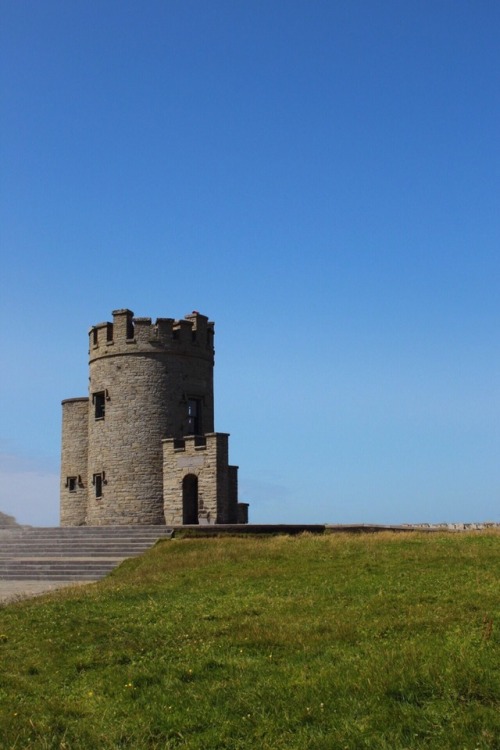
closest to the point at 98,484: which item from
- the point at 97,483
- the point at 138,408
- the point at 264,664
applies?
the point at 97,483

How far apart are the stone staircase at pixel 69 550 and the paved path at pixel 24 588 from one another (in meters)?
0.81

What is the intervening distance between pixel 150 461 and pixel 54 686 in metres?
28.0

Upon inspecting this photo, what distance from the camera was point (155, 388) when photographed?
37.4m

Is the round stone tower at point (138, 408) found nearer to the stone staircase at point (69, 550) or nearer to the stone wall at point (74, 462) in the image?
the stone wall at point (74, 462)

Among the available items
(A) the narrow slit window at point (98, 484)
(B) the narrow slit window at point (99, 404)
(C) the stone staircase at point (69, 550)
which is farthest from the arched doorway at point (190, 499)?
(B) the narrow slit window at point (99, 404)

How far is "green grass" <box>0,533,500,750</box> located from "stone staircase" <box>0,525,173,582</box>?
26.3 feet

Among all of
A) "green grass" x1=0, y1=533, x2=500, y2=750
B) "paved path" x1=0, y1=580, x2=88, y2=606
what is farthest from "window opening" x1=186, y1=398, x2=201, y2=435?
"green grass" x1=0, y1=533, x2=500, y2=750

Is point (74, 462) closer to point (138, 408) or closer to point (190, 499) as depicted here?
point (138, 408)

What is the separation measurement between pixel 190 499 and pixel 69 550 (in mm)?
8554

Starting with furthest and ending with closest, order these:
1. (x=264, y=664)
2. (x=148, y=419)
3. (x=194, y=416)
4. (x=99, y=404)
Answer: (x=99, y=404) → (x=194, y=416) → (x=148, y=419) → (x=264, y=664)

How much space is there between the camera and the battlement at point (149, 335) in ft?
123

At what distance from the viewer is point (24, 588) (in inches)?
874

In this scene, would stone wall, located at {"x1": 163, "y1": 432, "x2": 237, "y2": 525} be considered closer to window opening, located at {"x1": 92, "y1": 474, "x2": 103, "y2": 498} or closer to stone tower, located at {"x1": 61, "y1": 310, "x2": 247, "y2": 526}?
stone tower, located at {"x1": 61, "y1": 310, "x2": 247, "y2": 526}

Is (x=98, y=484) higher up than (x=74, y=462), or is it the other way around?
(x=74, y=462)
